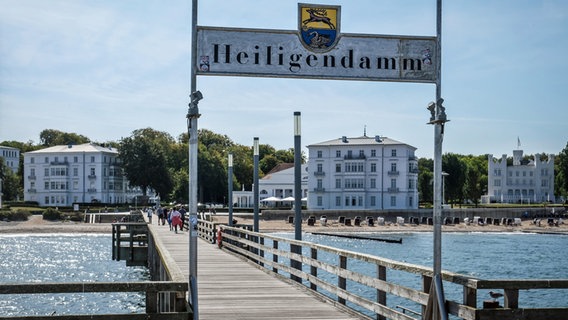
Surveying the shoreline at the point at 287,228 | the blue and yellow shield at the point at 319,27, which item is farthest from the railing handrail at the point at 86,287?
the shoreline at the point at 287,228

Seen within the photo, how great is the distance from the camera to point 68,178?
441 feet

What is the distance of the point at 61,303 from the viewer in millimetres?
28453

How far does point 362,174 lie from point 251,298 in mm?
93389

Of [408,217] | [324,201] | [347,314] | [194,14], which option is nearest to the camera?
[194,14]

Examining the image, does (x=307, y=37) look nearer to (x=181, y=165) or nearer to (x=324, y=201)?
(x=324, y=201)

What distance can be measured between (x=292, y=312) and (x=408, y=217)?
91370mm

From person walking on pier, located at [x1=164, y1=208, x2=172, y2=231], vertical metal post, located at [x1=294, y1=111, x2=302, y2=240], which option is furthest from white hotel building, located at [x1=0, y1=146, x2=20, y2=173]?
vertical metal post, located at [x1=294, y1=111, x2=302, y2=240]

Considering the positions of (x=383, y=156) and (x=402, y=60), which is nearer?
(x=402, y=60)

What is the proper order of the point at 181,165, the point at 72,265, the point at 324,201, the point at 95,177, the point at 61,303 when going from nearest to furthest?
the point at 61,303 < the point at 72,265 < the point at 324,201 < the point at 95,177 < the point at 181,165

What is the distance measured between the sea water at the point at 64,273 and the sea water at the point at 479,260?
9514 mm

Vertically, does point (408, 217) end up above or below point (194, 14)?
below

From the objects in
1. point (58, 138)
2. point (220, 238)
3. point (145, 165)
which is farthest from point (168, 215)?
point (58, 138)

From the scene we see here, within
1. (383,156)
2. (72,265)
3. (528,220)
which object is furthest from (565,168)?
(72,265)

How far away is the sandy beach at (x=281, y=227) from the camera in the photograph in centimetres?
8956
